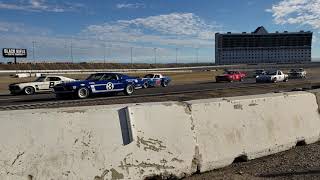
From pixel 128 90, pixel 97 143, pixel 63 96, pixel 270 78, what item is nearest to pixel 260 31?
pixel 270 78

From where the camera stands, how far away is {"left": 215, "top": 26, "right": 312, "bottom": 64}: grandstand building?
186 meters

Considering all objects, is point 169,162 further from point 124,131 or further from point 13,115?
point 13,115

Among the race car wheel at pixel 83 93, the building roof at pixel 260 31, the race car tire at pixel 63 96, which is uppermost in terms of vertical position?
the building roof at pixel 260 31

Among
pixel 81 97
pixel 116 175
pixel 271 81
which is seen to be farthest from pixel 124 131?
pixel 271 81

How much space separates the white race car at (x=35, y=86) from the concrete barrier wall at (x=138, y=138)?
2327cm

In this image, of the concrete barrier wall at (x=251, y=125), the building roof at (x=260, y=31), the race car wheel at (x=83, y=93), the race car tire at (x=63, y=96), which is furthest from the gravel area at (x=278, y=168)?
the building roof at (x=260, y=31)

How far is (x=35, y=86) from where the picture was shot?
29250mm

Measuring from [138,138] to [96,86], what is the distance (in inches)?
715

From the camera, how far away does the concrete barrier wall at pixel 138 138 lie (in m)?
5.04

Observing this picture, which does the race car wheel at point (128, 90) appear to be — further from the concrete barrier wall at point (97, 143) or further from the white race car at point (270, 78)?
the white race car at point (270, 78)

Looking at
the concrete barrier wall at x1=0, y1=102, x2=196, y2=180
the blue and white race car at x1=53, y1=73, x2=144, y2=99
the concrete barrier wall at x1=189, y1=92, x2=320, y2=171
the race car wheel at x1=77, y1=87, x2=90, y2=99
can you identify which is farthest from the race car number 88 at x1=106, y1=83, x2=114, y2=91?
the concrete barrier wall at x1=0, y1=102, x2=196, y2=180

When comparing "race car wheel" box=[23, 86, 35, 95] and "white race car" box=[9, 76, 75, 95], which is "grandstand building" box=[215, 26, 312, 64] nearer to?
"white race car" box=[9, 76, 75, 95]

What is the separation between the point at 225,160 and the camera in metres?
6.61

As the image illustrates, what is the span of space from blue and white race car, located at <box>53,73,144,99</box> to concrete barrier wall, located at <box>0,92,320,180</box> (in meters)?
16.5
